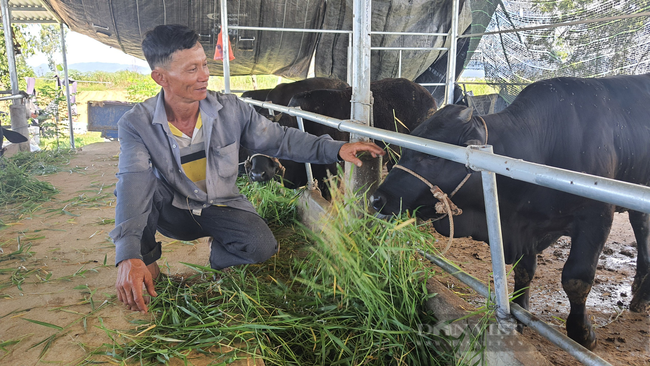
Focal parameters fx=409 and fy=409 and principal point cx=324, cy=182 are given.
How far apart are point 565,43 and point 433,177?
3868 mm

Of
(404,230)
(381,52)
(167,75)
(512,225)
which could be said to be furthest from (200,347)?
(381,52)

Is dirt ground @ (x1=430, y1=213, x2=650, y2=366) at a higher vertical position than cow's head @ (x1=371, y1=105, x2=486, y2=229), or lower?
lower

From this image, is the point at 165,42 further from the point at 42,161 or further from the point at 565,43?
the point at 42,161

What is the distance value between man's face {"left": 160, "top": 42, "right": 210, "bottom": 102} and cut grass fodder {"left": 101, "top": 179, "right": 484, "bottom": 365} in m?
1.00

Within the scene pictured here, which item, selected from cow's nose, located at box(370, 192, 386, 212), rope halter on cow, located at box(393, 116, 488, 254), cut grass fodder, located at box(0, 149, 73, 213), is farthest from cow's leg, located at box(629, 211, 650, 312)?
cut grass fodder, located at box(0, 149, 73, 213)

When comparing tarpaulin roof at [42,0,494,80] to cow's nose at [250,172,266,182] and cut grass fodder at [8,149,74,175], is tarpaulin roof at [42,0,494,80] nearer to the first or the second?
cut grass fodder at [8,149,74,175]

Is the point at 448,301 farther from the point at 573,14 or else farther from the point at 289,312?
the point at 573,14

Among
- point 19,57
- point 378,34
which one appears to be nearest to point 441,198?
point 378,34

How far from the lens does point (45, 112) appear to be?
10641 mm

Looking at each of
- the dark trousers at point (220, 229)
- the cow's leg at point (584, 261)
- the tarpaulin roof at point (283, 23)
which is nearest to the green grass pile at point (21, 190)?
the dark trousers at point (220, 229)

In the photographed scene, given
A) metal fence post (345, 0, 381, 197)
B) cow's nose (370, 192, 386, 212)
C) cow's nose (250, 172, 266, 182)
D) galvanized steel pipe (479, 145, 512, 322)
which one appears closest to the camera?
galvanized steel pipe (479, 145, 512, 322)

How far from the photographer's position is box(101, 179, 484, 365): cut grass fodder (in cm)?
168

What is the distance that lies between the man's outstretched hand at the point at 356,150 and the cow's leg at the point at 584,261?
115 centimetres

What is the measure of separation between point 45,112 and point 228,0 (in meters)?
6.57
